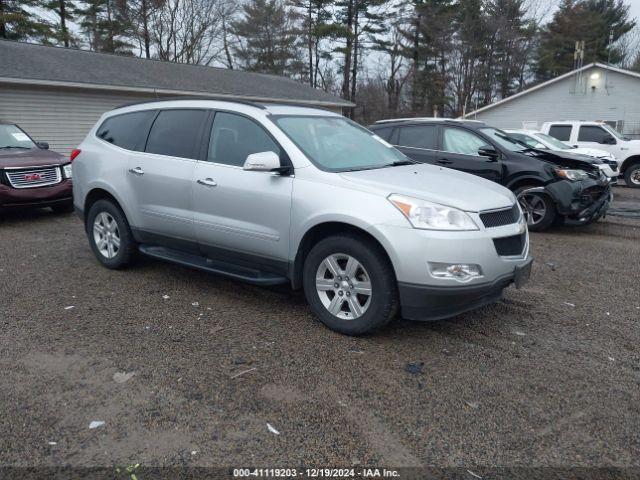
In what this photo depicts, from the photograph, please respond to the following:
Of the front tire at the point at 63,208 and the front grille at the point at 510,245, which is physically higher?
the front grille at the point at 510,245

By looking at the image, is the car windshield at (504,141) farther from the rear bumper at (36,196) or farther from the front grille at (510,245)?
the rear bumper at (36,196)

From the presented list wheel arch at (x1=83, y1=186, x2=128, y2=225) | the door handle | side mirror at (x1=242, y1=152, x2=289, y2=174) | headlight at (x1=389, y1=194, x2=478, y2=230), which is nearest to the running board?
wheel arch at (x1=83, y1=186, x2=128, y2=225)

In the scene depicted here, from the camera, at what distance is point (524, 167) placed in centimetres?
793

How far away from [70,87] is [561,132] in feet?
49.6

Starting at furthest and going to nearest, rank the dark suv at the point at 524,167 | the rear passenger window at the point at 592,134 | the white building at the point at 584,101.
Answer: the white building at the point at 584,101 < the rear passenger window at the point at 592,134 < the dark suv at the point at 524,167

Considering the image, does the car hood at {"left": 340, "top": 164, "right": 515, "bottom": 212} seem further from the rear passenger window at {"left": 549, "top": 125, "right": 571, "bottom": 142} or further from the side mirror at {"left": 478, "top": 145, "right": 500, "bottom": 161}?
the rear passenger window at {"left": 549, "top": 125, "right": 571, "bottom": 142}

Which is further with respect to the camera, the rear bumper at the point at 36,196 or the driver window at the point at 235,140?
the rear bumper at the point at 36,196

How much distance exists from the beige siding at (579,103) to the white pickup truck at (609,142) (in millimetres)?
12329

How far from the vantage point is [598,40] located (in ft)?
123

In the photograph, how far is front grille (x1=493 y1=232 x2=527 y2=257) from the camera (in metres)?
3.79

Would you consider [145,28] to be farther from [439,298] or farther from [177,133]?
[439,298]

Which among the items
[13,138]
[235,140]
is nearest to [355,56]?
[13,138]

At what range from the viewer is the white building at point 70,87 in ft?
48.2

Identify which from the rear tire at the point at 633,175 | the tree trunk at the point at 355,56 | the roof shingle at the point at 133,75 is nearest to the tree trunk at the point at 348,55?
the tree trunk at the point at 355,56
